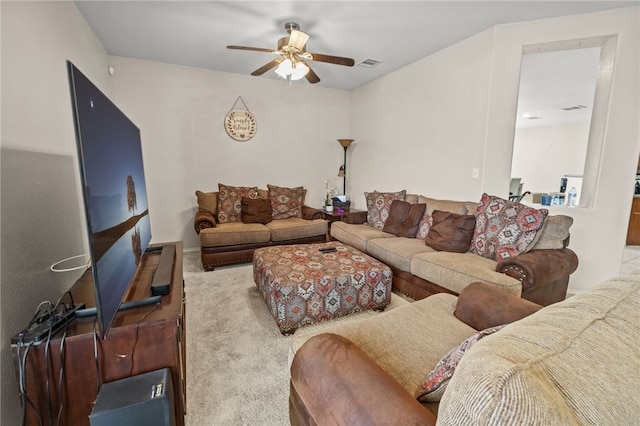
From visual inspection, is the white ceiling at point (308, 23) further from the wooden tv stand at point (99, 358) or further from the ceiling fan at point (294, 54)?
the wooden tv stand at point (99, 358)

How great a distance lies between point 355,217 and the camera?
396 cm

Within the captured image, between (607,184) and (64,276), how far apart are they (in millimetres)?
4277

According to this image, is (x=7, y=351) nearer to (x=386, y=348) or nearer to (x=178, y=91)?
(x=386, y=348)

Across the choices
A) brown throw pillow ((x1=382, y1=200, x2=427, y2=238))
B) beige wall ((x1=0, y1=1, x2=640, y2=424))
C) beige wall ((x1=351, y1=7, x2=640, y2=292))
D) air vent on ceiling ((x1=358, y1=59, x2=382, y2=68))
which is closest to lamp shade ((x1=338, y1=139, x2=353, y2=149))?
beige wall ((x1=0, y1=1, x2=640, y2=424))

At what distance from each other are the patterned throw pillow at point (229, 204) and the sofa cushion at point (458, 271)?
2.50 metres

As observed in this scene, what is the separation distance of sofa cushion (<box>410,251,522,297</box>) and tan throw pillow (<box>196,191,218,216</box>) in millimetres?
2776

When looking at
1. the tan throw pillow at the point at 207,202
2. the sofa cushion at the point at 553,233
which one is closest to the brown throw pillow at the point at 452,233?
the sofa cushion at the point at 553,233

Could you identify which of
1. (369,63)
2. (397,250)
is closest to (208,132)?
(369,63)

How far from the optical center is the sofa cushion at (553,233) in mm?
2283

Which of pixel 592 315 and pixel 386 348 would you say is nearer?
pixel 592 315

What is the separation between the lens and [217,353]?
1893mm

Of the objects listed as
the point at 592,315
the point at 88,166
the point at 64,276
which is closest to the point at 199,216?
the point at 64,276

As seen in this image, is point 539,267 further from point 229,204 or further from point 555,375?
point 229,204

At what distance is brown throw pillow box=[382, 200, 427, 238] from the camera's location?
3.24 metres
